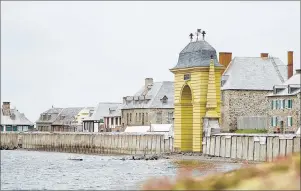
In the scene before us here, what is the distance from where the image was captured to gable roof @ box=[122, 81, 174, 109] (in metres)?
121

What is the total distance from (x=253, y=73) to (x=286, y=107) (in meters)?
16.0

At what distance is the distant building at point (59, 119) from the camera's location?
511ft

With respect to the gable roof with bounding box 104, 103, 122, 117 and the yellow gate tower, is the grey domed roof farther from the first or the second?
the gable roof with bounding box 104, 103, 122, 117

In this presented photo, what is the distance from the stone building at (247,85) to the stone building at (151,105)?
20062 millimetres

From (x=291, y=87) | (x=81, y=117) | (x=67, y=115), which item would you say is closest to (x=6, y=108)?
(x=67, y=115)

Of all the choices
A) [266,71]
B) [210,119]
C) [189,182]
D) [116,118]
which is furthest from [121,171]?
[116,118]

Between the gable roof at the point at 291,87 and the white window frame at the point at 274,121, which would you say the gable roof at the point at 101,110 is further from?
the gable roof at the point at 291,87

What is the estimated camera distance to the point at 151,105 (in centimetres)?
12062

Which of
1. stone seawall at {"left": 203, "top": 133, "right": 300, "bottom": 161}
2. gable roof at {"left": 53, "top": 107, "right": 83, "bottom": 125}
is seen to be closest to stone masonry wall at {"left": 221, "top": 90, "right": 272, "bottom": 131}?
stone seawall at {"left": 203, "top": 133, "right": 300, "bottom": 161}

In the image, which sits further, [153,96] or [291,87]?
[153,96]

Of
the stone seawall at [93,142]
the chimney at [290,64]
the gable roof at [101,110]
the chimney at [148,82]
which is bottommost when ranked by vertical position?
the stone seawall at [93,142]

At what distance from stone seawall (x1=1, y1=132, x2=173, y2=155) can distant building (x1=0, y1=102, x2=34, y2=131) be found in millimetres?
7708

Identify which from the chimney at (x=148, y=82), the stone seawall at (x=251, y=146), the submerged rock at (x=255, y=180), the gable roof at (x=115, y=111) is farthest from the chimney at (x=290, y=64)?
the submerged rock at (x=255, y=180)

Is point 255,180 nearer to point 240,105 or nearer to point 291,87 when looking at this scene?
point 291,87
